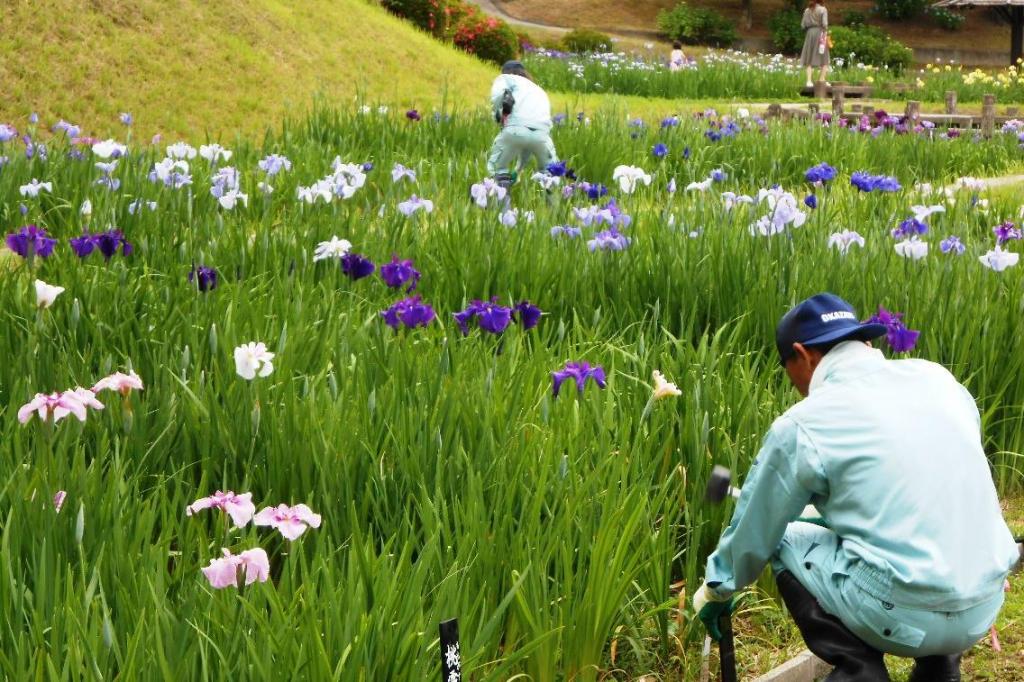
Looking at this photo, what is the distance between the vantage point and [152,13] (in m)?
11.4

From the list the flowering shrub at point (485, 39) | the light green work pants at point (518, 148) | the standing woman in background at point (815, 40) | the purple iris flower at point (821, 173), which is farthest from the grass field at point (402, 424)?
the standing woman in background at point (815, 40)

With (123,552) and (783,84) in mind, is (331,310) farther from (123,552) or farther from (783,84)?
(783,84)

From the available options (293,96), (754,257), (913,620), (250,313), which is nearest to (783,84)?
(293,96)

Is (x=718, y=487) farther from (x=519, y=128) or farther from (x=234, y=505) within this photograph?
(x=519, y=128)

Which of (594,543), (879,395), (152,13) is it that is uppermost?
(152,13)

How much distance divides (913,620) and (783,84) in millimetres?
17380

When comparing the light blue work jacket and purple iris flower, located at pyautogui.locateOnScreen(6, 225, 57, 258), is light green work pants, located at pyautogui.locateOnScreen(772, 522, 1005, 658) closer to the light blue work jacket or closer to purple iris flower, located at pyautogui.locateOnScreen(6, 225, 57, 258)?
the light blue work jacket

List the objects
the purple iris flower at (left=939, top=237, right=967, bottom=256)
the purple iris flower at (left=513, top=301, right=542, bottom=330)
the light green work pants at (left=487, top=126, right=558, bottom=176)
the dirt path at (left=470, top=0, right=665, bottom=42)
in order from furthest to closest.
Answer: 1. the dirt path at (left=470, top=0, right=665, bottom=42)
2. the light green work pants at (left=487, top=126, right=558, bottom=176)
3. the purple iris flower at (left=939, top=237, right=967, bottom=256)
4. the purple iris flower at (left=513, top=301, right=542, bottom=330)

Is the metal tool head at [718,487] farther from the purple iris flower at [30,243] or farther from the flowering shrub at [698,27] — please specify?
the flowering shrub at [698,27]

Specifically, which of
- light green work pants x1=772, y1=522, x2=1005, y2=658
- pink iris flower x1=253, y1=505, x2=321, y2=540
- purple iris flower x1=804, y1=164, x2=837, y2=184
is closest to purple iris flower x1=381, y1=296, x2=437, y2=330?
pink iris flower x1=253, y1=505, x2=321, y2=540

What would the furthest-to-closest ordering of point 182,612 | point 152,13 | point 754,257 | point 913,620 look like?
point 152,13
point 754,257
point 913,620
point 182,612

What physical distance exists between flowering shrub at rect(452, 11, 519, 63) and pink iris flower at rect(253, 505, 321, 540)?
1667 centimetres

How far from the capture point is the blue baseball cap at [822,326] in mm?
2227

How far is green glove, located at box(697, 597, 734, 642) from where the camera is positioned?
227cm
